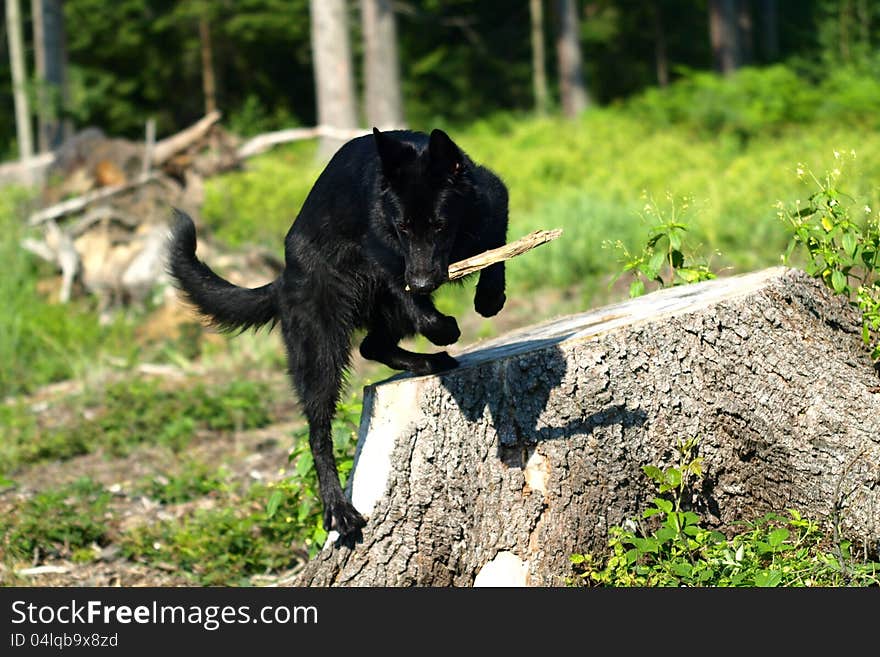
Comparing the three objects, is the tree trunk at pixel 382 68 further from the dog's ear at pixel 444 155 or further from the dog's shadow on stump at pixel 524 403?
the dog's shadow on stump at pixel 524 403

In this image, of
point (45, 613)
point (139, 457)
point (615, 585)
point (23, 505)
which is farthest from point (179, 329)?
point (615, 585)

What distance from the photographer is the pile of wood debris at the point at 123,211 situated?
472 inches

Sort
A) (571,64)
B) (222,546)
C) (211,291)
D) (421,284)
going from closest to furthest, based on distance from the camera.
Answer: (421,284)
(211,291)
(222,546)
(571,64)

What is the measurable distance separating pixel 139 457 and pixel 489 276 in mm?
4093

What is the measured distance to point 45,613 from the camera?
4.43 m

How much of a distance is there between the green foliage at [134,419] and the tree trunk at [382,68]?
12.4m

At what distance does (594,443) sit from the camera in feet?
14.4

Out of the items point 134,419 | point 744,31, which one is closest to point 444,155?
point 134,419

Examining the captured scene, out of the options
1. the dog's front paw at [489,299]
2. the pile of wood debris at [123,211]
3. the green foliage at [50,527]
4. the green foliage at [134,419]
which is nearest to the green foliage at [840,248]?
→ the dog's front paw at [489,299]

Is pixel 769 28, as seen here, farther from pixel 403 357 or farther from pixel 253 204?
pixel 403 357

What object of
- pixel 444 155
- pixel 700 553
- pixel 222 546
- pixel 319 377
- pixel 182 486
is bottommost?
pixel 182 486

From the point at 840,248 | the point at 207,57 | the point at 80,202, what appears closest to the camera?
the point at 840,248

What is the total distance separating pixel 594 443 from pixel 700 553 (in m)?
0.65

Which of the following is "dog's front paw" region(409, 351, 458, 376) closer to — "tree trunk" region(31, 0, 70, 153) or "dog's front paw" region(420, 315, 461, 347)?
"dog's front paw" region(420, 315, 461, 347)
